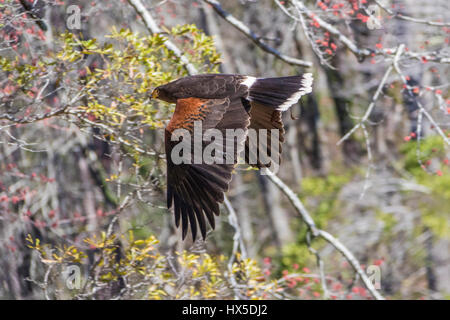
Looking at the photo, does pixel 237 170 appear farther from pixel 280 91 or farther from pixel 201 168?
pixel 201 168

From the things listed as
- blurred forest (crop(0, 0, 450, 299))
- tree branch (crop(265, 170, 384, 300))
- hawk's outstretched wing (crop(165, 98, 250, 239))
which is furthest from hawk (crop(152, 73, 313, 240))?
tree branch (crop(265, 170, 384, 300))

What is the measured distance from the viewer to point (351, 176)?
12453mm

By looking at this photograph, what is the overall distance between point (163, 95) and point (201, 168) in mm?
670

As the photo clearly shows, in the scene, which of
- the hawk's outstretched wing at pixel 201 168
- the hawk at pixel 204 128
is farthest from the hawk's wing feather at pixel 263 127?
the hawk's outstretched wing at pixel 201 168

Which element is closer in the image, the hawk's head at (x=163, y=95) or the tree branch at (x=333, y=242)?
the hawk's head at (x=163, y=95)

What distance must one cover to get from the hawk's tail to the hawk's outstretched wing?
48 cm

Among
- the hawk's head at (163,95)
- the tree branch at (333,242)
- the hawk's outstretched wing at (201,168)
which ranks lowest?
the tree branch at (333,242)

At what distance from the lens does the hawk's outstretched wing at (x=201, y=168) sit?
4121 millimetres

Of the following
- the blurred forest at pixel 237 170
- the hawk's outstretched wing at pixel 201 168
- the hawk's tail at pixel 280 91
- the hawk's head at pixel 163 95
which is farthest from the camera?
the hawk's tail at pixel 280 91

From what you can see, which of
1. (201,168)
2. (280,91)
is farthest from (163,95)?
(280,91)

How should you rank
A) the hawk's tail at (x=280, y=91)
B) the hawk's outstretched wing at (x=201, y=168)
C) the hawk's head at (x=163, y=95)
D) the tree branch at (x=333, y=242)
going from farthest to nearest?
1. the tree branch at (x=333, y=242)
2. the hawk's tail at (x=280, y=91)
3. the hawk's head at (x=163, y=95)
4. the hawk's outstretched wing at (x=201, y=168)

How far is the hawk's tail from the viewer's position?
4.85m

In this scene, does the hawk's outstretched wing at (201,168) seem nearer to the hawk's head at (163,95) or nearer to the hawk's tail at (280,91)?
the hawk's head at (163,95)

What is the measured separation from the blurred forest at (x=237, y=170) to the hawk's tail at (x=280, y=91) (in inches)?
6.0
